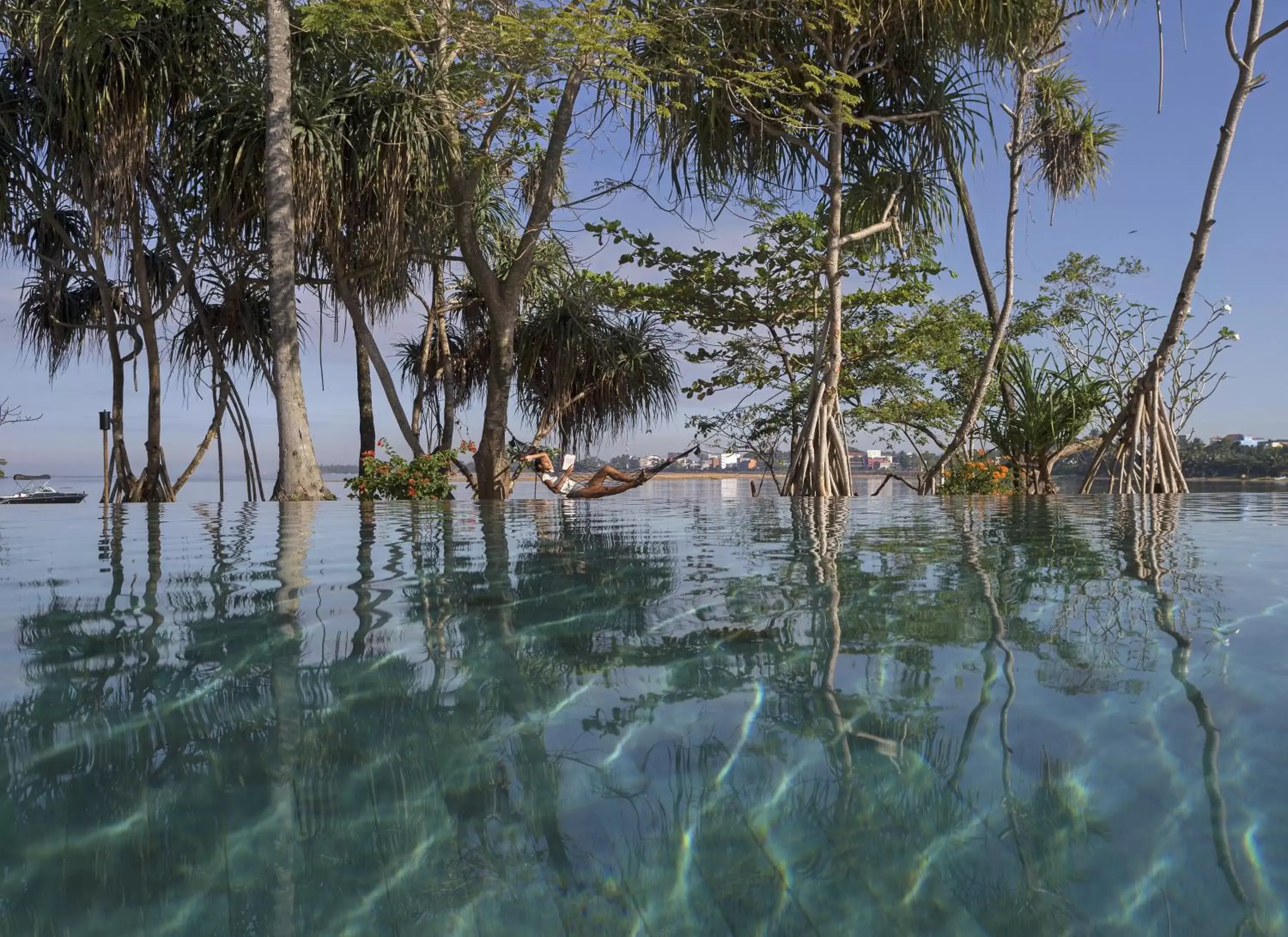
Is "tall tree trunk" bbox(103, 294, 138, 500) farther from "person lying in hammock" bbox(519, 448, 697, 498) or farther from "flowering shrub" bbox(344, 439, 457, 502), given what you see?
"person lying in hammock" bbox(519, 448, 697, 498)

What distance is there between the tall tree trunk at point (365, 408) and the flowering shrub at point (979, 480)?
708 cm

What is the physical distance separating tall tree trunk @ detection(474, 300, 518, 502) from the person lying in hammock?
0.36 meters

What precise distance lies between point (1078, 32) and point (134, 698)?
1174 cm

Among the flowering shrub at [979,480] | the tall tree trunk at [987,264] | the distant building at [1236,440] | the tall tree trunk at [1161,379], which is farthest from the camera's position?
the distant building at [1236,440]

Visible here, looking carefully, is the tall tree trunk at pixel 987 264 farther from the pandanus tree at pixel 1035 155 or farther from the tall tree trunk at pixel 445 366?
the tall tree trunk at pixel 445 366

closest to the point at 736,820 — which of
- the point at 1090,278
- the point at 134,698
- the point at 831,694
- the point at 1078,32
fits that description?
the point at 831,694

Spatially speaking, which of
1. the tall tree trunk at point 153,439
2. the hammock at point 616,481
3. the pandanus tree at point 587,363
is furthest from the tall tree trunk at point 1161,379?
the tall tree trunk at point 153,439

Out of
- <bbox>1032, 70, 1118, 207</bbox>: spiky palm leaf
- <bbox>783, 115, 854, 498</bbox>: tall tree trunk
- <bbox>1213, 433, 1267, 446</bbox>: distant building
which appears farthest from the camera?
<bbox>1213, 433, 1267, 446</bbox>: distant building

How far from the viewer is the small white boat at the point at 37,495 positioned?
593 inches

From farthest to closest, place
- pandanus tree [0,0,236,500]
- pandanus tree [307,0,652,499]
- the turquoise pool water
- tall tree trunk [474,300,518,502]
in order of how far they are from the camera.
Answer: tall tree trunk [474,300,518,502], pandanus tree [0,0,236,500], pandanus tree [307,0,652,499], the turquoise pool water

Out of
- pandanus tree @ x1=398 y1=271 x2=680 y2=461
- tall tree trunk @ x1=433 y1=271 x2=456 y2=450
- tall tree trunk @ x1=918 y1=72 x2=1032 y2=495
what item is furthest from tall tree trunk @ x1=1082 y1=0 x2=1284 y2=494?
tall tree trunk @ x1=433 y1=271 x2=456 y2=450

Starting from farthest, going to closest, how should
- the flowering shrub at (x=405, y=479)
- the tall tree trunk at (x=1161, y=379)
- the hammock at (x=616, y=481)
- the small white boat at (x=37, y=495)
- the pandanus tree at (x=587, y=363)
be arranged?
the small white boat at (x=37, y=495) → the pandanus tree at (x=587, y=363) → the flowering shrub at (x=405, y=479) → the hammock at (x=616, y=481) → the tall tree trunk at (x=1161, y=379)

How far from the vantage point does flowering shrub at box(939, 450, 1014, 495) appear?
9734 millimetres

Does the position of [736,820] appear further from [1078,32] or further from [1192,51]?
[1078,32]
